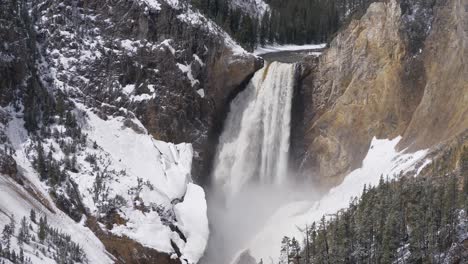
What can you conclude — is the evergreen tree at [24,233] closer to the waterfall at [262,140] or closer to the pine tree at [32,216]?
the pine tree at [32,216]

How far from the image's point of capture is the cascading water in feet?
168

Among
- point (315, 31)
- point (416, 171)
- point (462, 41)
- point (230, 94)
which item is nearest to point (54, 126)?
point (230, 94)

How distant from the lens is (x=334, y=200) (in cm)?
4528

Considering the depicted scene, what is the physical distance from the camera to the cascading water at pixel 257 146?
51.2 m

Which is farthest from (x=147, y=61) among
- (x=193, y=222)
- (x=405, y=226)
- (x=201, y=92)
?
(x=405, y=226)

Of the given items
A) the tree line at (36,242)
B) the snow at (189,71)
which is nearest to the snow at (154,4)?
the snow at (189,71)

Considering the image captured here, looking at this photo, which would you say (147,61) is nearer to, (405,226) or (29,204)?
(29,204)

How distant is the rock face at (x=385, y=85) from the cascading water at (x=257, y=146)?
1629 millimetres

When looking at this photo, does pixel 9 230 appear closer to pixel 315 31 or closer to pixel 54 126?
pixel 54 126

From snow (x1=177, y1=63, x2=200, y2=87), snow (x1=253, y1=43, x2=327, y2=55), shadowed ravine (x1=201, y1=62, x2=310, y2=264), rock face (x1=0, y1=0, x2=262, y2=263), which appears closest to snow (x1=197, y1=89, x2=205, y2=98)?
rock face (x1=0, y1=0, x2=262, y2=263)

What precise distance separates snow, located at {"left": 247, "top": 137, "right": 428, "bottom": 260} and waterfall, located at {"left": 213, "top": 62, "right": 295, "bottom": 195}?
4.54 m

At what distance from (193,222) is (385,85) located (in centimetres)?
1607

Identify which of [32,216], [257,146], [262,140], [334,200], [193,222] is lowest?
[193,222]

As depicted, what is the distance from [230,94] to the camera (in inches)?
2074
